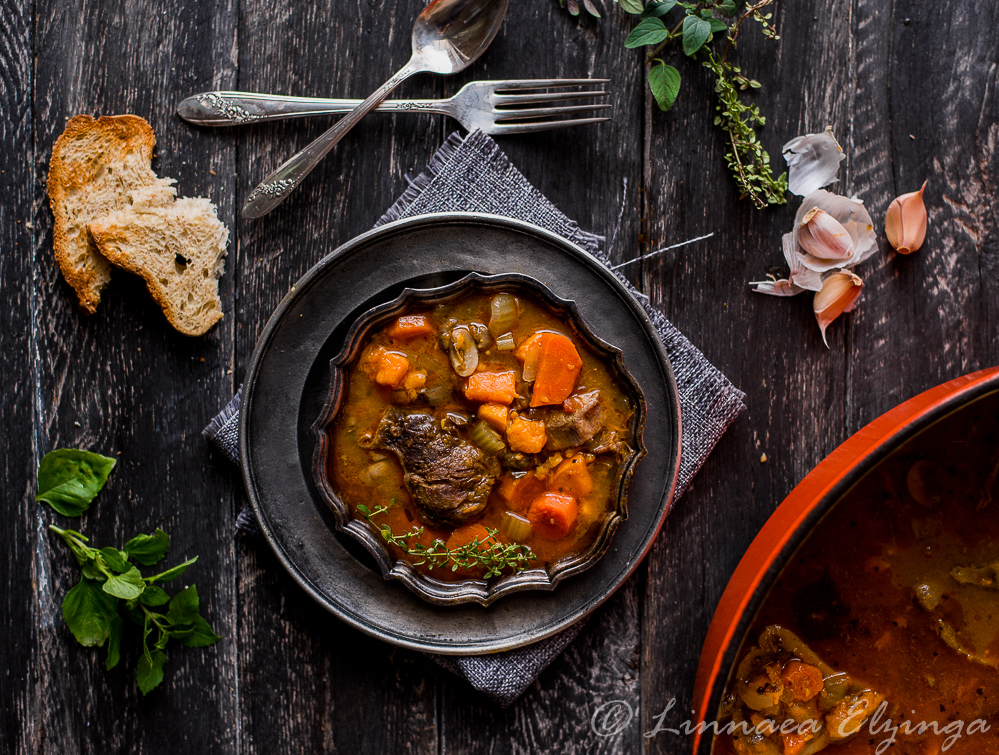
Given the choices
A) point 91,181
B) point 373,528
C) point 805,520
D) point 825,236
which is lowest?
point 805,520

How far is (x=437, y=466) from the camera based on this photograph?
215 centimetres

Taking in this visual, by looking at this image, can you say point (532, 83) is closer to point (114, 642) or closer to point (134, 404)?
point (134, 404)

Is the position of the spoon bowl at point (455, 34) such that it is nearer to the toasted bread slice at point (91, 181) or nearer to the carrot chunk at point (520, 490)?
the toasted bread slice at point (91, 181)

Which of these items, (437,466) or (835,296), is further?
(835,296)

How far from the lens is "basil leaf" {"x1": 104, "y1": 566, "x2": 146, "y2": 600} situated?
2.38 metres

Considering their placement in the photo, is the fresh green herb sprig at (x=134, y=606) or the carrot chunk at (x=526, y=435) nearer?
the carrot chunk at (x=526, y=435)

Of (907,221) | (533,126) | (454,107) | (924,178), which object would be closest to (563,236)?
(533,126)

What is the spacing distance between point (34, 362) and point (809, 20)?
10.6ft

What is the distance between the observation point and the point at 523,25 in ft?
8.61

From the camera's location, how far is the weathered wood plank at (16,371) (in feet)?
8.42

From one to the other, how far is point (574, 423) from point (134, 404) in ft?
5.42

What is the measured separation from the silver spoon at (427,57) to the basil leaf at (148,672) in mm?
1636

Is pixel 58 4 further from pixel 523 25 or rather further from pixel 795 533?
pixel 795 533

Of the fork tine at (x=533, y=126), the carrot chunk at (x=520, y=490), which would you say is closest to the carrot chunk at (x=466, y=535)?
the carrot chunk at (x=520, y=490)
